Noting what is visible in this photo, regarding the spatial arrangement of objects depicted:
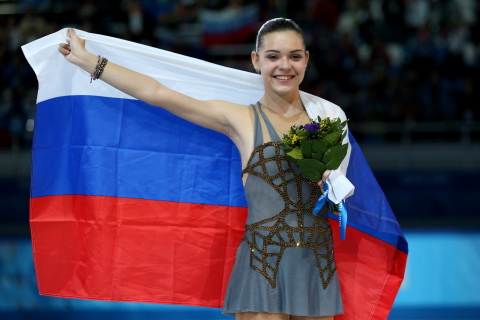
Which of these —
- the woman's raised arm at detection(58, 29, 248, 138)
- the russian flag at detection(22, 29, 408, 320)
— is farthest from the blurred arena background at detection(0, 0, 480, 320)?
the woman's raised arm at detection(58, 29, 248, 138)

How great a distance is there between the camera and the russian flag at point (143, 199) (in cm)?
291

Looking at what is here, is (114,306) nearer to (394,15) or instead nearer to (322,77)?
(322,77)

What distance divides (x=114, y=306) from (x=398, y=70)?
5.87m

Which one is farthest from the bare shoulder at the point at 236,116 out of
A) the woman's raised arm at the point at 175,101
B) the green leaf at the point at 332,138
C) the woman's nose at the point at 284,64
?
the green leaf at the point at 332,138

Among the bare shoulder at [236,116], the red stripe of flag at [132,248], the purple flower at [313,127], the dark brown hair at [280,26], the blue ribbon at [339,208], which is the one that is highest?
the dark brown hair at [280,26]

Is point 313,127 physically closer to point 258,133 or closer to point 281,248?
point 258,133

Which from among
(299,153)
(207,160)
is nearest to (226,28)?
(207,160)

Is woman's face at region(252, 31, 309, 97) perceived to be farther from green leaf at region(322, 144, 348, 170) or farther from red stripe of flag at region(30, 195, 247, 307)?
red stripe of flag at region(30, 195, 247, 307)

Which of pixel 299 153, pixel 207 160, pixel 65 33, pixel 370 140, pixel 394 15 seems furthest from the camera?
pixel 394 15

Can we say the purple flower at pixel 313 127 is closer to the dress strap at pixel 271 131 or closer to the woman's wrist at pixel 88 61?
the dress strap at pixel 271 131

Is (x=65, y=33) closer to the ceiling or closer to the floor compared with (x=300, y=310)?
closer to the ceiling

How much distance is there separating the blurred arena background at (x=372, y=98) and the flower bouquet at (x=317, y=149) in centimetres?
204

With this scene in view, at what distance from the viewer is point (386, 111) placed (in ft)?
26.4
